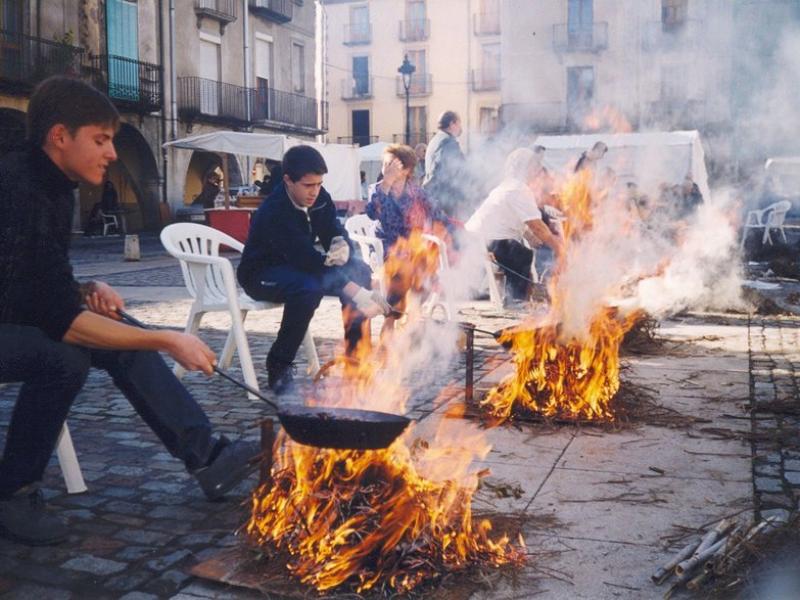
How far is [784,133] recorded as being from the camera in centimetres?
1817

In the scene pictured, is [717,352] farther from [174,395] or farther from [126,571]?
[126,571]

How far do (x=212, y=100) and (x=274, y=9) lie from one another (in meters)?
5.78

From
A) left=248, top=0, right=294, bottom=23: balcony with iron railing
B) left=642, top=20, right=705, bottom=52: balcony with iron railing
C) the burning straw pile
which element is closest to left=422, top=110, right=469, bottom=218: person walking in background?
left=642, top=20, right=705, bottom=52: balcony with iron railing

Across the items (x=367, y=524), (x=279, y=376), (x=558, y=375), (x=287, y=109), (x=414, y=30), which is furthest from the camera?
(x=414, y=30)

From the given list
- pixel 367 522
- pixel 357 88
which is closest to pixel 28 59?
pixel 367 522

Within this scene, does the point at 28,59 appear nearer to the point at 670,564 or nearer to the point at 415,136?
the point at 670,564

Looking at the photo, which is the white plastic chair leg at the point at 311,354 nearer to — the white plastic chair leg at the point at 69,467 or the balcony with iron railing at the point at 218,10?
the white plastic chair leg at the point at 69,467

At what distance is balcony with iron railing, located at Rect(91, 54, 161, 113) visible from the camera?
2753cm

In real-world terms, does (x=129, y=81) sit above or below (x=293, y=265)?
above

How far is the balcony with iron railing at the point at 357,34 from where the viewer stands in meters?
58.4

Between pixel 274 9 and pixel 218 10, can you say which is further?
pixel 274 9

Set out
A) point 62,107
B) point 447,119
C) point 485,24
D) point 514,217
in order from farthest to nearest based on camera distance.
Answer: point 485,24 < point 447,119 < point 514,217 < point 62,107

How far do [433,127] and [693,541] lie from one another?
2123 inches

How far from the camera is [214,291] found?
6066 millimetres
